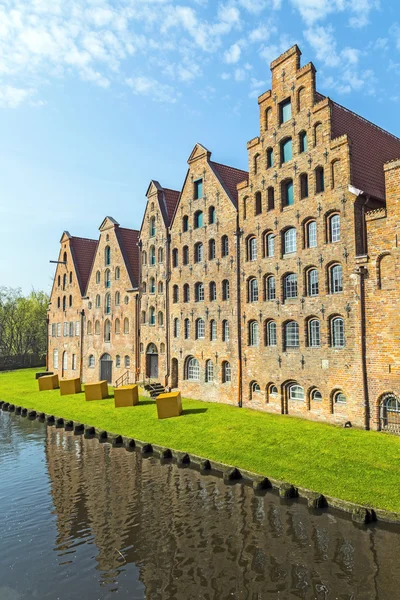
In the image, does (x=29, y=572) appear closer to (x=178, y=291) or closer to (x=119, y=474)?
(x=119, y=474)

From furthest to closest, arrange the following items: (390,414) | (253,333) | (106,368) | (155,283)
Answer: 1. (106,368)
2. (155,283)
3. (253,333)
4. (390,414)

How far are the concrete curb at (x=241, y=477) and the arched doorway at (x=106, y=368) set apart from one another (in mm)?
15147

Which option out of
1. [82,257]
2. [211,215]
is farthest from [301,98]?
[82,257]

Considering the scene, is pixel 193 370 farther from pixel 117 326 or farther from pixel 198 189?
pixel 198 189

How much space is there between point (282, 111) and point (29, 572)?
25775 mm

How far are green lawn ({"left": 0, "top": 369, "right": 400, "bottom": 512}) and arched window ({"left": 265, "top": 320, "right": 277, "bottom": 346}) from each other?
14.1 ft

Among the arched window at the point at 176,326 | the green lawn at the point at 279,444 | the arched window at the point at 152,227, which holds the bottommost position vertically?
the green lawn at the point at 279,444

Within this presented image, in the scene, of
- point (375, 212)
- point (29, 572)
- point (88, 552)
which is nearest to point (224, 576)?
point (88, 552)

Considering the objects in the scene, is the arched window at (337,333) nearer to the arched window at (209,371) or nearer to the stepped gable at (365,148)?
the stepped gable at (365,148)

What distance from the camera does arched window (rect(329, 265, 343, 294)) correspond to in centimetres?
2259

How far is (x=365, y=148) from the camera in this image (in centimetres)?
2503

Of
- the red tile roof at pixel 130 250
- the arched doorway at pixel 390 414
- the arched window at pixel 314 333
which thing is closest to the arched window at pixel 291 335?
the arched window at pixel 314 333

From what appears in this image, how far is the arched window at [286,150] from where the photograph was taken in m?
25.8

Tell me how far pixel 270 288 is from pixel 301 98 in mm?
11086
